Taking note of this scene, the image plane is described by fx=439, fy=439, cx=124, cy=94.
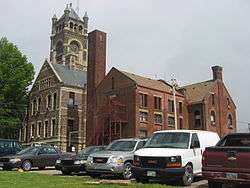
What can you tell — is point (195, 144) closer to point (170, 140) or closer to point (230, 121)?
point (170, 140)

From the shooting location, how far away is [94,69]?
191 feet

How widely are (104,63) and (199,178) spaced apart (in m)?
42.9

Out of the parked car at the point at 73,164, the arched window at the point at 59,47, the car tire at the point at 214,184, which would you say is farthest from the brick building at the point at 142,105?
the arched window at the point at 59,47

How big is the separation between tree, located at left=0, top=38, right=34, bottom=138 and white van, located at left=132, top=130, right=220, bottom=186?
144ft

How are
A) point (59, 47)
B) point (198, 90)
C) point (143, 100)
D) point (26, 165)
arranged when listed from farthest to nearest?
1. point (59, 47)
2. point (198, 90)
3. point (143, 100)
4. point (26, 165)

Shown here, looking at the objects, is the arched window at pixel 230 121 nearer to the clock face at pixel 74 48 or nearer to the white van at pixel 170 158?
the white van at pixel 170 158

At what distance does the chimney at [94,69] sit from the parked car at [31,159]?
30.9 metres

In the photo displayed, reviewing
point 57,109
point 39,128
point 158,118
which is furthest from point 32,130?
point 158,118

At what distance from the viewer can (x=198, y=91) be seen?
63.3 metres

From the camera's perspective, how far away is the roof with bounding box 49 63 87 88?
6500 centimetres

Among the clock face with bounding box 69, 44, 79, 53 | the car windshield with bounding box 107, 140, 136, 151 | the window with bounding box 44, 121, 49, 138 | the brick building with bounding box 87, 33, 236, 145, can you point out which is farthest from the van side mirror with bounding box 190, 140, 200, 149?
the clock face with bounding box 69, 44, 79, 53

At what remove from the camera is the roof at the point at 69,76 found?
65000mm

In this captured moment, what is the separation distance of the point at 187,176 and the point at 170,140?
1651mm

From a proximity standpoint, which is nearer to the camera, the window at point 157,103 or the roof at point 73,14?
the window at point 157,103
